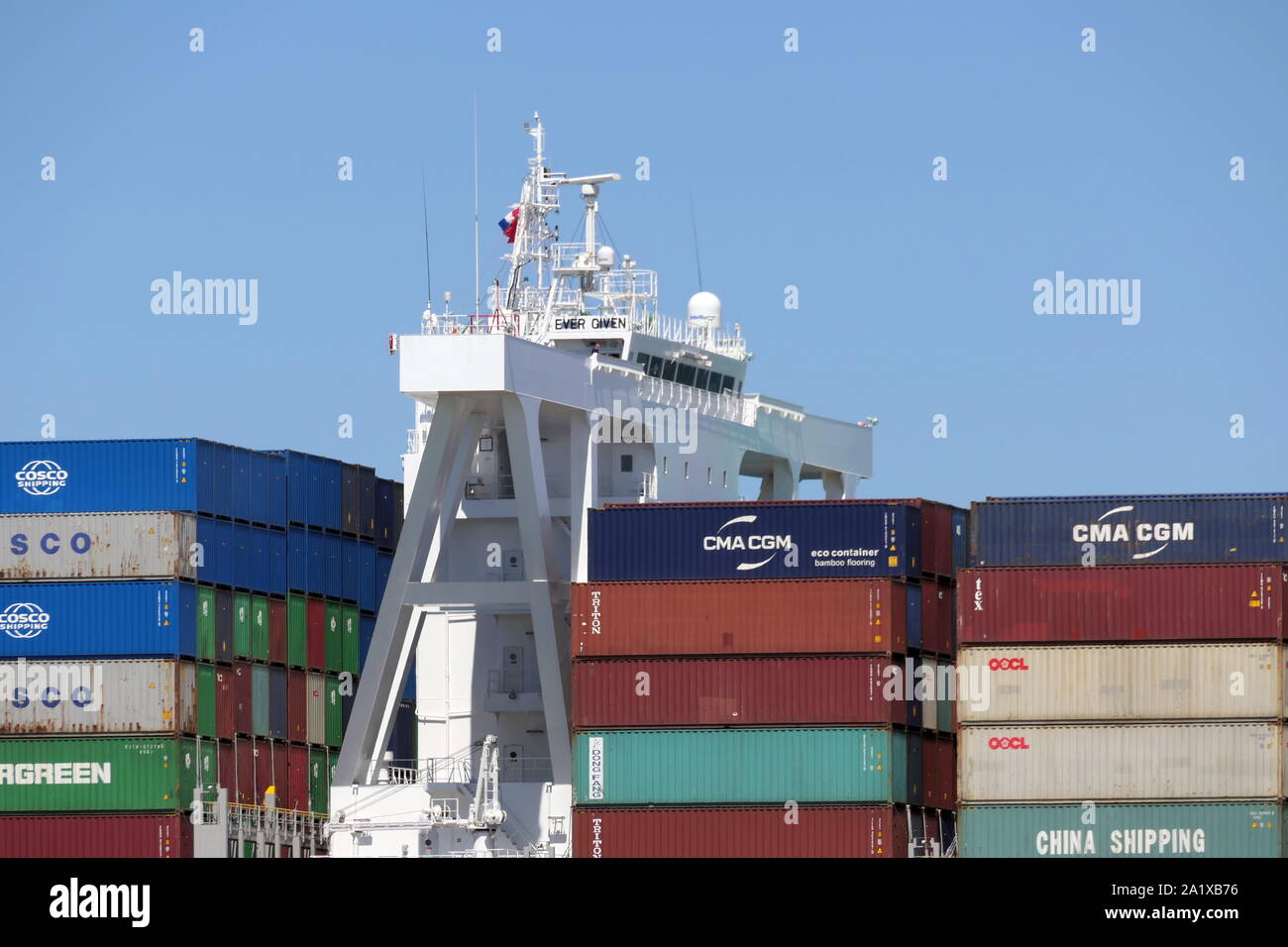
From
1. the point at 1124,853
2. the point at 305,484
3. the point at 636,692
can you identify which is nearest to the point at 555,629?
the point at 636,692

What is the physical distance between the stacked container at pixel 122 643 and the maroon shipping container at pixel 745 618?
952cm

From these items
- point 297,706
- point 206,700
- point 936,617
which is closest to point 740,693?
point 936,617

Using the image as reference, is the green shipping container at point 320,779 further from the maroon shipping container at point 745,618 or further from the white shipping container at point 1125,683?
the white shipping container at point 1125,683

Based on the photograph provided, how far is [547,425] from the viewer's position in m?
87.2

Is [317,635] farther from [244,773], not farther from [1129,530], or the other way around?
[1129,530]

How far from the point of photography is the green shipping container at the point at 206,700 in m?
82.5

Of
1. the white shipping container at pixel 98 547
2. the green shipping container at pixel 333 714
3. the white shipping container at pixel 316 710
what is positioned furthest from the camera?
the green shipping container at pixel 333 714

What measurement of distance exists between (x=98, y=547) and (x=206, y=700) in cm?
447

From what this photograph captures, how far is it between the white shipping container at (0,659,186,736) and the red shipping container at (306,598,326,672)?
7571 millimetres

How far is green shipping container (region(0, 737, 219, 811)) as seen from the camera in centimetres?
8119

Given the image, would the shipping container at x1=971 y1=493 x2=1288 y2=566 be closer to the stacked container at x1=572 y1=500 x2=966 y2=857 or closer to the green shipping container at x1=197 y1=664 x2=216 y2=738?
the stacked container at x1=572 y1=500 x2=966 y2=857

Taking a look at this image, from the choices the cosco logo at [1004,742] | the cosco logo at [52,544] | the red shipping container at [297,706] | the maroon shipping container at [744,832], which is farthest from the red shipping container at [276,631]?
the cosco logo at [1004,742]

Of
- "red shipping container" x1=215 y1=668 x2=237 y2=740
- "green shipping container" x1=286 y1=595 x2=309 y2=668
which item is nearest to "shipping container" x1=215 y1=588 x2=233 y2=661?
"red shipping container" x1=215 y1=668 x2=237 y2=740
